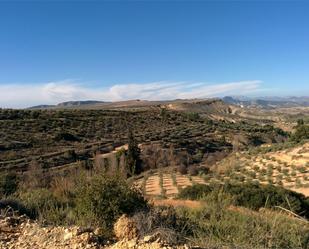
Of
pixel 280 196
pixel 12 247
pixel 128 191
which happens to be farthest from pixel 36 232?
pixel 280 196

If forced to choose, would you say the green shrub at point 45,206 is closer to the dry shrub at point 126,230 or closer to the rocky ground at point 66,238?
the rocky ground at point 66,238

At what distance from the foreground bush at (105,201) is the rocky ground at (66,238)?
829mm

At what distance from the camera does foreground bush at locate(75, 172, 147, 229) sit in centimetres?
676

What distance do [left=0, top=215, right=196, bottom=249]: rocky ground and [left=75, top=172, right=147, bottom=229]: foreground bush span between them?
0.83 meters

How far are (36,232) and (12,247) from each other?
1.59ft

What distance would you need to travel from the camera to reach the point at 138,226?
5.85 metres

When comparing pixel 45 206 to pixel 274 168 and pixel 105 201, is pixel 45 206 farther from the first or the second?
pixel 274 168

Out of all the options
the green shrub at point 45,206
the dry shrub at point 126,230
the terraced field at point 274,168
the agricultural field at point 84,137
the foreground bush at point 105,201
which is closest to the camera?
the dry shrub at point 126,230

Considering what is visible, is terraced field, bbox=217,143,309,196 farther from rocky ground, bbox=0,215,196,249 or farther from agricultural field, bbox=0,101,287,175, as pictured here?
rocky ground, bbox=0,215,196,249

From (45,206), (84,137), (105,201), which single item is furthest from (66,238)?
(84,137)

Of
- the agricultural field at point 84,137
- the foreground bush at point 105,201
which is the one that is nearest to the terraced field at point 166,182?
the agricultural field at point 84,137

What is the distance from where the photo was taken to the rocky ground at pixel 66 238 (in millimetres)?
4930

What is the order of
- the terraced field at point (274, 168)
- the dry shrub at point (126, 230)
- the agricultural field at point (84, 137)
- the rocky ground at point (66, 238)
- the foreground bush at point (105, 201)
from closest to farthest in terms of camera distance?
1. the rocky ground at point (66, 238)
2. the dry shrub at point (126, 230)
3. the foreground bush at point (105, 201)
4. the terraced field at point (274, 168)
5. the agricultural field at point (84, 137)

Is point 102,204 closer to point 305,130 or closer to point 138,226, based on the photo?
point 138,226
